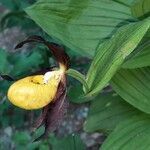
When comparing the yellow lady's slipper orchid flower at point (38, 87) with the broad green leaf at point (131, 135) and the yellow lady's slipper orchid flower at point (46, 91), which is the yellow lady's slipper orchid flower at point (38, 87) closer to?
the yellow lady's slipper orchid flower at point (46, 91)

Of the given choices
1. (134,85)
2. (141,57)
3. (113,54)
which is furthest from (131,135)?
(113,54)

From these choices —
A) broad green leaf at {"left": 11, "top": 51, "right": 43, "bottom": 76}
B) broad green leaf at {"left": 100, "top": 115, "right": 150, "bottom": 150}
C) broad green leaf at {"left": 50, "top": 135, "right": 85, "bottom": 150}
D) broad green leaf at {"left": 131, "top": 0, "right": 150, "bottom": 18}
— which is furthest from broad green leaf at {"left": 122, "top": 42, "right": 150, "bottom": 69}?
broad green leaf at {"left": 11, "top": 51, "right": 43, "bottom": 76}

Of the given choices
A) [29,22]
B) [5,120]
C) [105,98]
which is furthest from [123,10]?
[5,120]

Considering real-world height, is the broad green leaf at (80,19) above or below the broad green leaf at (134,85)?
above

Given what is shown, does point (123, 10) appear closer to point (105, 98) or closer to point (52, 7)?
point (52, 7)

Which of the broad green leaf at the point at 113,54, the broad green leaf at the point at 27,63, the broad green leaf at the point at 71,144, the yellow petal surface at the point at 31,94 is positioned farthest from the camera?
the broad green leaf at the point at 27,63

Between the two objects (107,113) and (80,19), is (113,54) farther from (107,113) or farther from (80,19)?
(107,113)

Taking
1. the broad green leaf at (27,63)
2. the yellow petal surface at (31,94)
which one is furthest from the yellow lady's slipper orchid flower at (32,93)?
the broad green leaf at (27,63)

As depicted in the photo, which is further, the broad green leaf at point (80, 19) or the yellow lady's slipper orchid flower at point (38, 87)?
the broad green leaf at point (80, 19)
